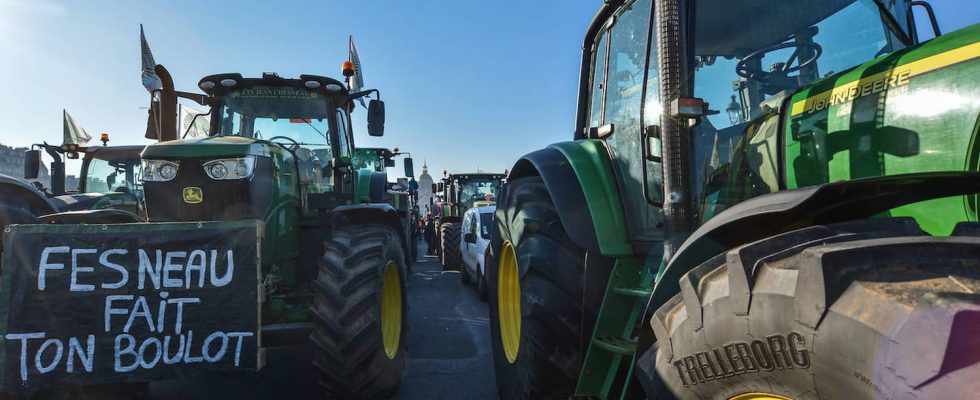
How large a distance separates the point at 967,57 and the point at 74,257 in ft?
12.4

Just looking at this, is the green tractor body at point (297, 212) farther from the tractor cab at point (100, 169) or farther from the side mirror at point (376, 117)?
the tractor cab at point (100, 169)

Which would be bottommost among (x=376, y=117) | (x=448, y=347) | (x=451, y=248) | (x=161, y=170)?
(x=448, y=347)

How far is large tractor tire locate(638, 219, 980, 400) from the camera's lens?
92cm

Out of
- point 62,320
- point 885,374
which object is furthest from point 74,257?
point 885,374

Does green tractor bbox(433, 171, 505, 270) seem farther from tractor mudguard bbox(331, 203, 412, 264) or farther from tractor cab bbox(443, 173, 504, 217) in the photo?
tractor mudguard bbox(331, 203, 412, 264)

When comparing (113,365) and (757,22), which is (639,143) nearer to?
(757,22)

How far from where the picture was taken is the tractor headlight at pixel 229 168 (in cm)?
376

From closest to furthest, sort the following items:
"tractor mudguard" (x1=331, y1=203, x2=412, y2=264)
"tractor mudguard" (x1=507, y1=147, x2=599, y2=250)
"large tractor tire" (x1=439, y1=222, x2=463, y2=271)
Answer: "tractor mudguard" (x1=507, y1=147, x2=599, y2=250), "tractor mudguard" (x1=331, y1=203, x2=412, y2=264), "large tractor tire" (x1=439, y1=222, x2=463, y2=271)

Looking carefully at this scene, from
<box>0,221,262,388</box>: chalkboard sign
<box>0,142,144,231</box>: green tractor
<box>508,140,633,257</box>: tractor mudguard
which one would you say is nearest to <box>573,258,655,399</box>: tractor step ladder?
<box>508,140,633,257</box>: tractor mudguard

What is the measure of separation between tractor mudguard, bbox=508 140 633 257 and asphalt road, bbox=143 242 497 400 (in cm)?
182

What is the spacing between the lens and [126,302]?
109 inches

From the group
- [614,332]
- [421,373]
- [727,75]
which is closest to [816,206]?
[727,75]

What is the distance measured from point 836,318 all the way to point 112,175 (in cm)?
1063

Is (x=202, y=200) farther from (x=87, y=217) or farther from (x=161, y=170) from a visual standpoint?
(x=87, y=217)
